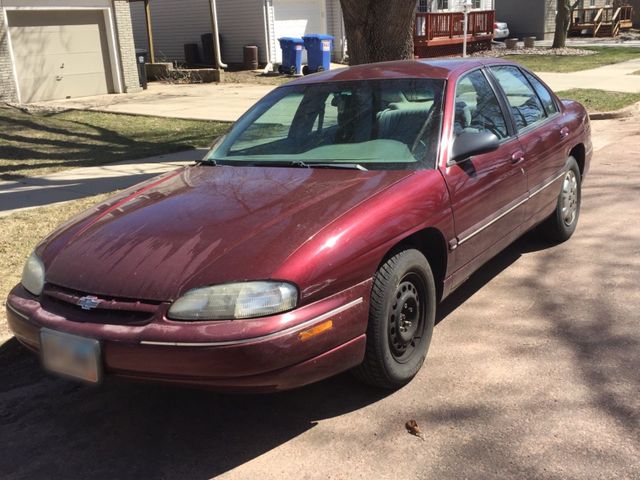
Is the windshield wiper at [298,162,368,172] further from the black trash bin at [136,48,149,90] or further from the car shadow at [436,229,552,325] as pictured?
the black trash bin at [136,48,149,90]

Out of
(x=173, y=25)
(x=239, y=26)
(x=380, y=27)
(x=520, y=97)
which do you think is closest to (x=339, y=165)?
(x=520, y=97)

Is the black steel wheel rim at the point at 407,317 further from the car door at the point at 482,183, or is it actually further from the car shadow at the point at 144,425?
the car door at the point at 482,183

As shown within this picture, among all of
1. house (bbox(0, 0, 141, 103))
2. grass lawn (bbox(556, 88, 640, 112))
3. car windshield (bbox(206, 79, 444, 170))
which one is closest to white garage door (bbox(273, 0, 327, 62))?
house (bbox(0, 0, 141, 103))

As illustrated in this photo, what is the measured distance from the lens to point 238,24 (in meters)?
24.4

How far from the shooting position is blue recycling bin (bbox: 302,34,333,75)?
22.5 m

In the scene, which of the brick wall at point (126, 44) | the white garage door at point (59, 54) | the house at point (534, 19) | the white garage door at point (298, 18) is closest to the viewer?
the white garage door at point (59, 54)

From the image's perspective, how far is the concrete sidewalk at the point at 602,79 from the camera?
16219mm

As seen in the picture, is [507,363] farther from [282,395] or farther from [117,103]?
[117,103]

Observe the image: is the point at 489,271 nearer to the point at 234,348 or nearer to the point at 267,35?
the point at 234,348

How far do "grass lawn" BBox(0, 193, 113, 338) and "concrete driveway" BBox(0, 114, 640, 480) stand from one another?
92 cm

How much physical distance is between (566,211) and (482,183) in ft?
6.33

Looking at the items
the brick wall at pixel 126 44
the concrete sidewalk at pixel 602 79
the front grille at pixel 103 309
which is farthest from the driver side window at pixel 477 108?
the brick wall at pixel 126 44

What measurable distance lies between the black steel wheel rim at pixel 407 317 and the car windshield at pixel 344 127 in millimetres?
701

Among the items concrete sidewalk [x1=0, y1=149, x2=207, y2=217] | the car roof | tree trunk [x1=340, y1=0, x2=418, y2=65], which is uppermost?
tree trunk [x1=340, y1=0, x2=418, y2=65]
